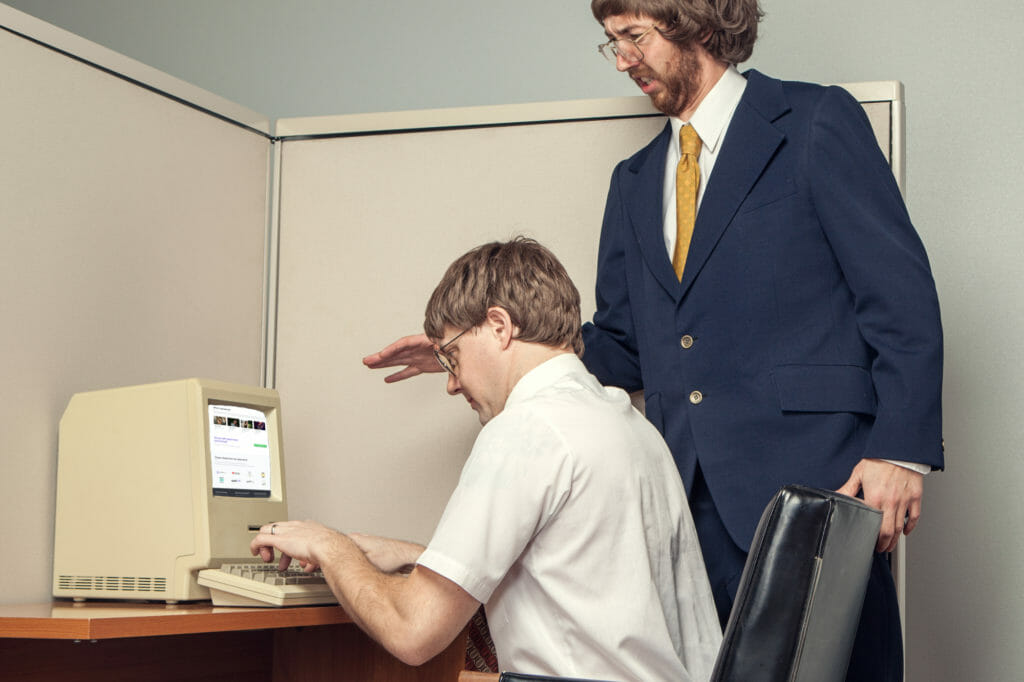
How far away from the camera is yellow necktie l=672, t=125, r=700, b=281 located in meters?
1.84

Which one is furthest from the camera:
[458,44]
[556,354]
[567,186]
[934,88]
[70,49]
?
[458,44]

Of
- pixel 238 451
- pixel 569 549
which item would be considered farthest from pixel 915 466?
pixel 238 451

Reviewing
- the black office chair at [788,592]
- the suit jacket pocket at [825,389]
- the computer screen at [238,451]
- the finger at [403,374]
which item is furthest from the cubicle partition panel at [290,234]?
the black office chair at [788,592]

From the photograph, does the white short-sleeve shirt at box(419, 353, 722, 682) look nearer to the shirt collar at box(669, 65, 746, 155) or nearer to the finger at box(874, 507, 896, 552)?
the finger at box(874, 507, 896, 552)

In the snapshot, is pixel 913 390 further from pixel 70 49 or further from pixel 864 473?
pixel 70 49

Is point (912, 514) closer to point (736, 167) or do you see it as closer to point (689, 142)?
point (736, 167)

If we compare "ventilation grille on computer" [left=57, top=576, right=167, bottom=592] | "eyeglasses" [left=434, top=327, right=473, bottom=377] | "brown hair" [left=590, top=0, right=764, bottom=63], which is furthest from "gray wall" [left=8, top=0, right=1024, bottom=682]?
"ventilation grille on computer" [left=57, top=576, right=167, bottom=592]

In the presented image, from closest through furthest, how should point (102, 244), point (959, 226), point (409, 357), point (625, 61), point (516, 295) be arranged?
point (516, 295) → point (625, 61) → point (102, 244) → point (409, 357) → point (959, 226)

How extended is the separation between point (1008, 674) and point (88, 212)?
206 centimetres

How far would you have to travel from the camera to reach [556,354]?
1482 mm

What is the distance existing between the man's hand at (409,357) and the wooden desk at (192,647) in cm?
47

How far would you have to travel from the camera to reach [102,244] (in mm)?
1973

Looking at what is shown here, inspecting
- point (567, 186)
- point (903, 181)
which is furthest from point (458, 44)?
point (903, 181)

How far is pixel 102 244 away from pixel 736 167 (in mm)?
1091
